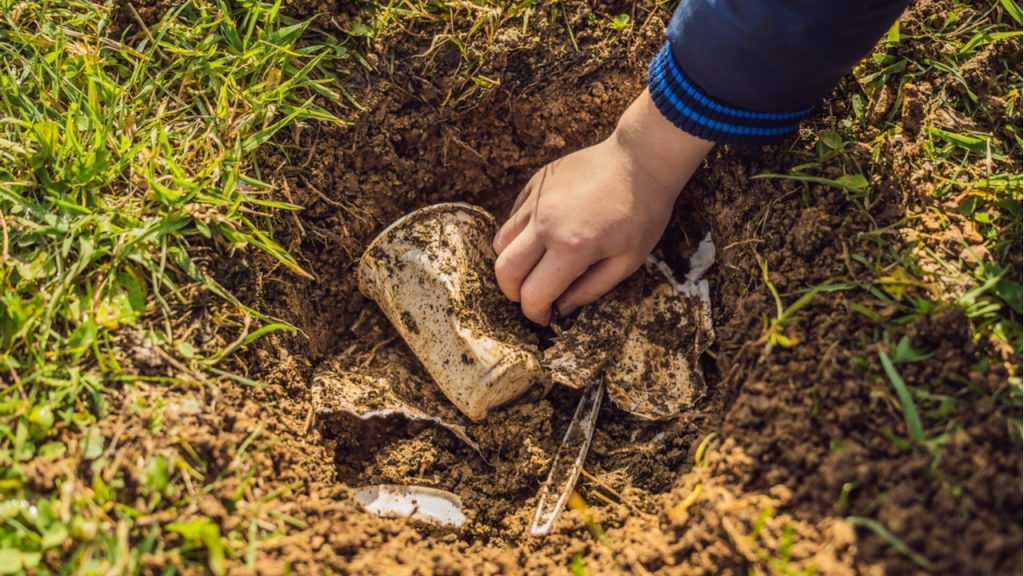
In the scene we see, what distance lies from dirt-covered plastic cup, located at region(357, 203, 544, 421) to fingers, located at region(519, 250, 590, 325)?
101 mm

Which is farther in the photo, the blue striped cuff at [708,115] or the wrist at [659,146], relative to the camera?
the wrist at [659,146]

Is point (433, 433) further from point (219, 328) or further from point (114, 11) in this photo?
point (114, 11)

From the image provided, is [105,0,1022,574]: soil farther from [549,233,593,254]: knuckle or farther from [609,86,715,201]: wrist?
[549,233,593,254]: knuckle

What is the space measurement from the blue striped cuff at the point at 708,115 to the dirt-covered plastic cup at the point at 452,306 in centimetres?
60

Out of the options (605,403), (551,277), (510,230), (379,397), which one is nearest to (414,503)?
(379,397)

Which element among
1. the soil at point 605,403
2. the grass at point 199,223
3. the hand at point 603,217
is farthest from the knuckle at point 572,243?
the grass at point 199,223

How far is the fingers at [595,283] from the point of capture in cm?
193

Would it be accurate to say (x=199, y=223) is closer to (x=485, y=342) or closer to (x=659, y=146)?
(x=485, y=342)

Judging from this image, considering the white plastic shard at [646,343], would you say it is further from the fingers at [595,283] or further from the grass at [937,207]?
the grass at [937,207]

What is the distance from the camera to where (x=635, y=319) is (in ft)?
6.40

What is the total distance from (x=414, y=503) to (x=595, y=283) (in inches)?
28.2

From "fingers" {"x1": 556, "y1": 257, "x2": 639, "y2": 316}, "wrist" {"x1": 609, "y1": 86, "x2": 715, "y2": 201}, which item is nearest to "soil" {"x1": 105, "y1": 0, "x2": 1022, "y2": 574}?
"wrist" {"x1": 609, "y1": 86, "x2": 715, "y2": 201}

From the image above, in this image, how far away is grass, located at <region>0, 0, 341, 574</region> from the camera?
4.66 feet

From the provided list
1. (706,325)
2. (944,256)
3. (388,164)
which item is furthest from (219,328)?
(944,256)
